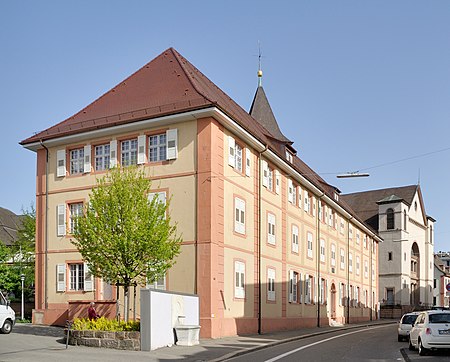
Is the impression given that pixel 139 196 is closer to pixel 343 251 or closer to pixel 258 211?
pixel 258 211

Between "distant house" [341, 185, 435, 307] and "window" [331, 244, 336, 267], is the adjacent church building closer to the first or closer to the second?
"window" [331, 244, 336, 267]

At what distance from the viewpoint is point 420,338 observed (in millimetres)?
21797

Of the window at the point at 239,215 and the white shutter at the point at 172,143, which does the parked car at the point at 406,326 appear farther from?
the white shutter at the point at 172,143

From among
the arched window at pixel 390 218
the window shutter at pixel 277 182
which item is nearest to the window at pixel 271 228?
the window shutter at pixel 277 182

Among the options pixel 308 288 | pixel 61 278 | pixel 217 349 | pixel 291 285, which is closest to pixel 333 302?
pixel 308 288

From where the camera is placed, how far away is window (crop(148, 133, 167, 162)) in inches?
1198

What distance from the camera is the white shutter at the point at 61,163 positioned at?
33531mm

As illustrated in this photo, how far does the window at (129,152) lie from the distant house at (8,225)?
42.8 m

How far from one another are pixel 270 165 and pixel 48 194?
40.6ft

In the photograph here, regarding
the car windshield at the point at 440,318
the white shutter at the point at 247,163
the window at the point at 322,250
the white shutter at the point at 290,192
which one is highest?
the white shutter at the point at 247,163

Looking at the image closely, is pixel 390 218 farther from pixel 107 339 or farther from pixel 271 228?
pixel 107 339

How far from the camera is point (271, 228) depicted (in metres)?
36.7

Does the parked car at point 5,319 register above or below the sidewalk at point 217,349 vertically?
above

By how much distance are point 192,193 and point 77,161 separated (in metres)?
7.65
